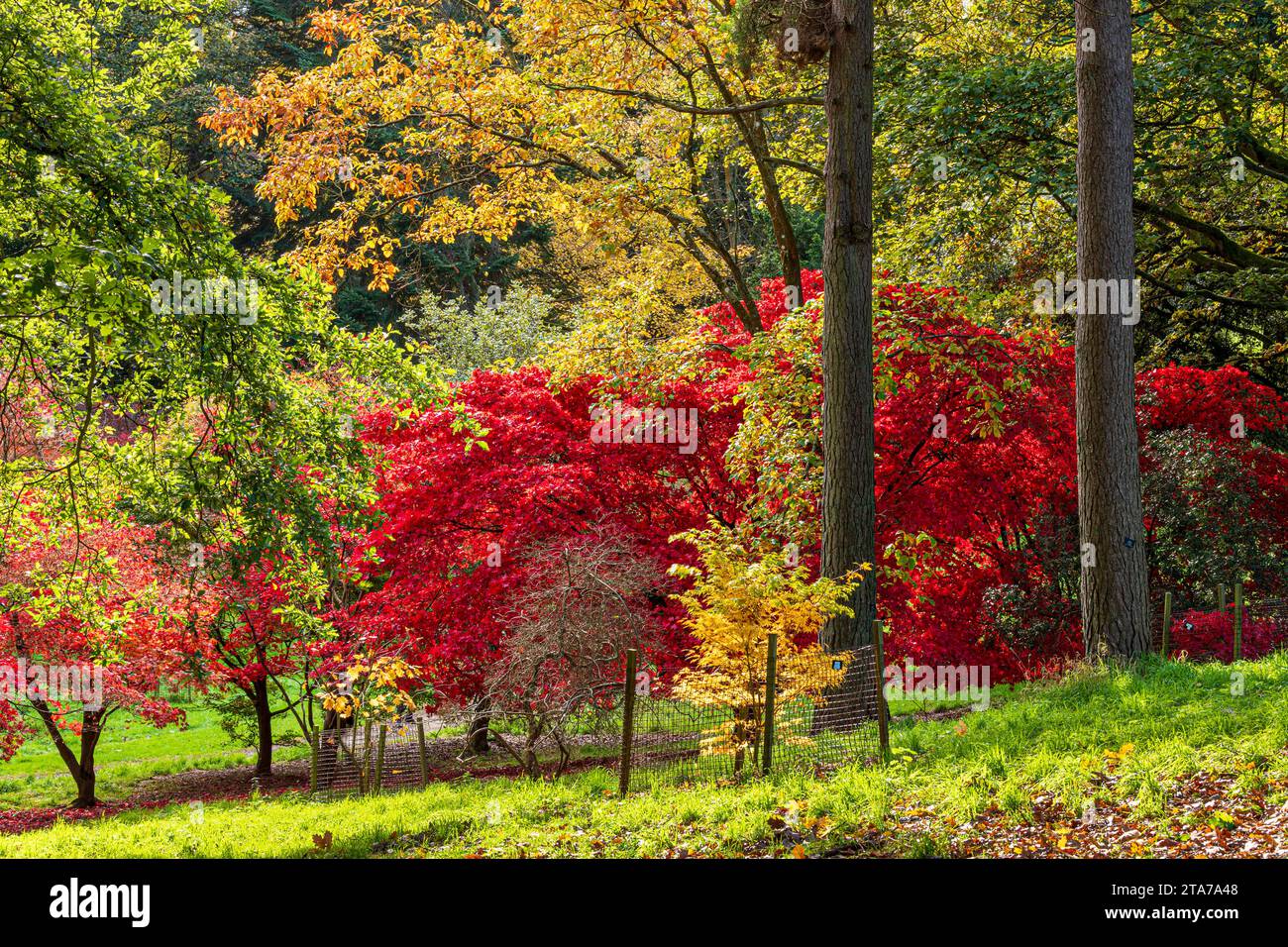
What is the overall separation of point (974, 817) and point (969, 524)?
257 inches

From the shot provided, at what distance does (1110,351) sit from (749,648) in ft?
14.3

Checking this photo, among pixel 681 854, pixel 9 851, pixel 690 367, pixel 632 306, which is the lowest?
pixel 9 851

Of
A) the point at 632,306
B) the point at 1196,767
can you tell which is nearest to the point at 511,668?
the point at 632,306

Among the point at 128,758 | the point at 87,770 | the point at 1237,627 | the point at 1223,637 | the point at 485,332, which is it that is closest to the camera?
the point at 1237,627

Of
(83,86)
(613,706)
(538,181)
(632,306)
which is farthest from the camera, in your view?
(538,181)

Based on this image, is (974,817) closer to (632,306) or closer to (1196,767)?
(1196,767)

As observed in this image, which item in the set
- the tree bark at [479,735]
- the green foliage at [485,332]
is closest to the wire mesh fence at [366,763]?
the tree bark at [479,735]

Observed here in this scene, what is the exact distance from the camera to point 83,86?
7520 mm

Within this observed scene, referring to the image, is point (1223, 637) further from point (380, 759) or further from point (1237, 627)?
point (380, 759)

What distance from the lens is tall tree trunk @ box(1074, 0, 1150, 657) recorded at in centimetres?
960

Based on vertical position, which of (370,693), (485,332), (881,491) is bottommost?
(370,693)

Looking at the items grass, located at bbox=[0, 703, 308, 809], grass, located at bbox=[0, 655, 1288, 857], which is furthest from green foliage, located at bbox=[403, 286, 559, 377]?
grass, located at bbox=[0, 655, 1288, 857]

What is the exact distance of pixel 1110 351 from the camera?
31.5 ft

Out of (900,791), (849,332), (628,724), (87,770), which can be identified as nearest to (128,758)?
(87,770)
